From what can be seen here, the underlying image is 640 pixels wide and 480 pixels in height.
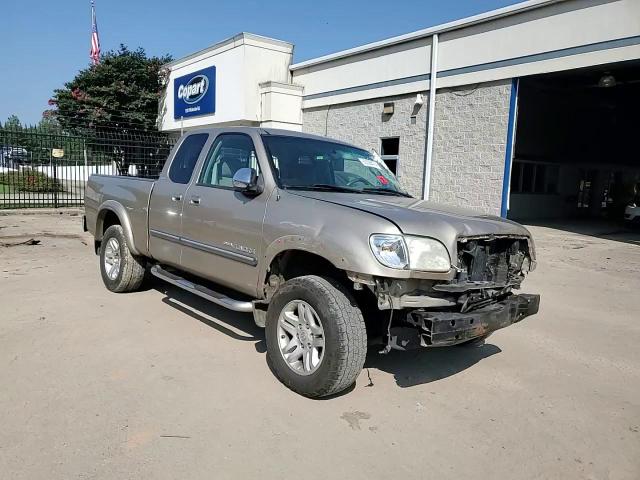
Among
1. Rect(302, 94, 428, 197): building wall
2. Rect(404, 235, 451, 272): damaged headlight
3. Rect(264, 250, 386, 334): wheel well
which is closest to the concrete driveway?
Rect(264, 250, 386, 334): wheel well

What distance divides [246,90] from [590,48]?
37.1 feet

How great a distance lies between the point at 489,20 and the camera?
12.7 metres

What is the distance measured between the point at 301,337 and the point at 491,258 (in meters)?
1.52

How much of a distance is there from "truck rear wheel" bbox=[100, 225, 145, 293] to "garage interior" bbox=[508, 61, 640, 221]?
1508 centimetres

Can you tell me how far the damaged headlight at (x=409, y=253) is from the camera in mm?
3191

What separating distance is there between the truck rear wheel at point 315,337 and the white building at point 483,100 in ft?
34.0

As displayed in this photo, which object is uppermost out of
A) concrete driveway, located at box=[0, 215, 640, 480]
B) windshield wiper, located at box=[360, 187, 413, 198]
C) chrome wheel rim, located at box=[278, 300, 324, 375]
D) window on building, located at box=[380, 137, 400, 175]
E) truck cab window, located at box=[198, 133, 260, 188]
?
window on building, located at box=[380, 137, 400, 175]

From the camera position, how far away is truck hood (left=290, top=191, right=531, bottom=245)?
3.32 m

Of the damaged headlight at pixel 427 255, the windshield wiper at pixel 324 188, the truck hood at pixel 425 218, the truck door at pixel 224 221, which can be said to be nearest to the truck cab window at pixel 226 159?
the truck door at pixel 224 221

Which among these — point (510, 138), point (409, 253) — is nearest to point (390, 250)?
point (409, 253)

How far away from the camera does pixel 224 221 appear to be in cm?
434

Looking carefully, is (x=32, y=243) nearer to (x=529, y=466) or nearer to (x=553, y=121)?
(x=529, y=466)

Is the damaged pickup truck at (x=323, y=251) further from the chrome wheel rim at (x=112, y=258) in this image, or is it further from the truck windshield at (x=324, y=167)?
the chrome wheel rim at (x=112, y=258)

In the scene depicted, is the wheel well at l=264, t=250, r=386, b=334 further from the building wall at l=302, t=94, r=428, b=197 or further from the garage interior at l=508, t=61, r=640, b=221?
the garage interior at l=508, t=61, r=640, b=221
